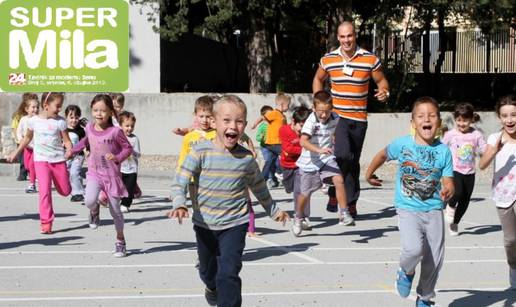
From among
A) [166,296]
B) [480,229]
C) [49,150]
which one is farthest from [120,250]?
[480,229]

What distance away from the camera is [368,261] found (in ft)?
34.7

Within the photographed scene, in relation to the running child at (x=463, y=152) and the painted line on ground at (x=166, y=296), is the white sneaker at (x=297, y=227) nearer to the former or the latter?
the running child at (x=463, y=152)

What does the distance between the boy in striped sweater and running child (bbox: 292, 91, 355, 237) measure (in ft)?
14.5

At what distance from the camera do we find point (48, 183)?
12281mm

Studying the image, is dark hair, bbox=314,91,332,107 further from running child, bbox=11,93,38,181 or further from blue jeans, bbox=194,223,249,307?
running child, bbox=11,93,38,181

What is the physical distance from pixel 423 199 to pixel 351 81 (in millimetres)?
4781

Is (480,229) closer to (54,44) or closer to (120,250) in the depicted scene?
(120,250)

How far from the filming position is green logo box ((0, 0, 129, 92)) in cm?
2580

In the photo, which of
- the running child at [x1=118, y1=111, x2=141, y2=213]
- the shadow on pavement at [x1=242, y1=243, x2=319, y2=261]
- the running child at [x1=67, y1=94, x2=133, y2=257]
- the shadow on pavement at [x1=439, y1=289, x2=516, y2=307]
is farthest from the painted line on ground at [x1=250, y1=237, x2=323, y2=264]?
the running child at [x1=118, y1=111, x2=141, y2=213]

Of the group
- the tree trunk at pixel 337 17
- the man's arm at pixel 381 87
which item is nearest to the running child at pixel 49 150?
the man's arm at pixel 381 87

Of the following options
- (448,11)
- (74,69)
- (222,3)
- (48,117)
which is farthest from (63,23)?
(48,117)

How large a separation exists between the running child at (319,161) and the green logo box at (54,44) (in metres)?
14.7

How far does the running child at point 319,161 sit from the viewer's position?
468 inches

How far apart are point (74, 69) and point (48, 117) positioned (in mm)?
13706
